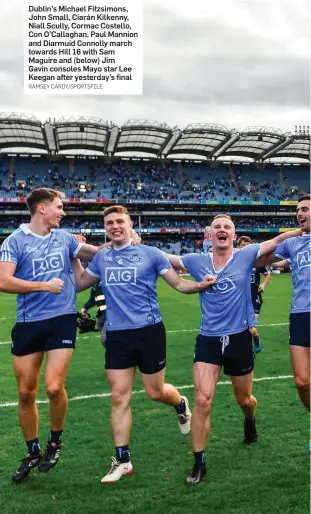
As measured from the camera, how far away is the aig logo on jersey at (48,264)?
199 inches

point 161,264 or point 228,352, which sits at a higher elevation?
point 161,264

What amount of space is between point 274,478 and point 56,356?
225 centimetres

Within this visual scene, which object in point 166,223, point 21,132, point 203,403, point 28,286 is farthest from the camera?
point 166,223

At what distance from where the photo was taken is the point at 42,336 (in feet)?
16.4

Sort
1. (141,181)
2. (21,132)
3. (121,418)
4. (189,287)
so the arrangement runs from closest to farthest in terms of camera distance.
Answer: (121,418) → (189,287) → (21,132) → (141,181)

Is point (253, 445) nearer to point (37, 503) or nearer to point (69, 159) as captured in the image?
point (37, 503)

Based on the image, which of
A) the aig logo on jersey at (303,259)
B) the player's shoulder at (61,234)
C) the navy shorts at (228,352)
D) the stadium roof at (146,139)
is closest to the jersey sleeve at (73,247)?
the player's shoulder at (61,234)

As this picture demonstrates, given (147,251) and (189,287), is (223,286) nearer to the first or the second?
(189,287)

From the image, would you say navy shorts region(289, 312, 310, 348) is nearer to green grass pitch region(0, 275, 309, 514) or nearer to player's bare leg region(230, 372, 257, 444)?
player's bare leg region(230, 372, 257, 444)

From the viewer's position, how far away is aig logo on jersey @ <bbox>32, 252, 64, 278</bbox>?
506 cm

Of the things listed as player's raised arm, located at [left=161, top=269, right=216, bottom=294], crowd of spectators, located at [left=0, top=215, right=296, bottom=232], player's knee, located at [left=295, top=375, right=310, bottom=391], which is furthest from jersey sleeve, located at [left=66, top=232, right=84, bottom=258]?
crowd of spectators, located at [left=0, top=215, right=296, bottom=232]

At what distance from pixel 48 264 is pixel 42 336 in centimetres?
70

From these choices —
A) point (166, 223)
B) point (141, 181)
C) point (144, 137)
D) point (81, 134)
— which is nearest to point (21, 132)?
point (81, 134)

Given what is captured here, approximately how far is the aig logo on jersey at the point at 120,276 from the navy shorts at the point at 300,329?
1609 millimetres
